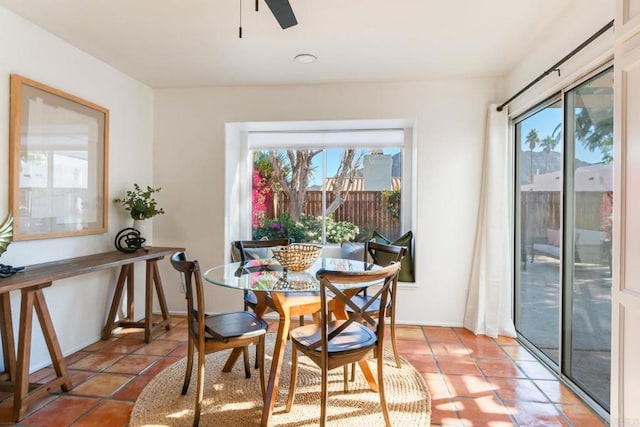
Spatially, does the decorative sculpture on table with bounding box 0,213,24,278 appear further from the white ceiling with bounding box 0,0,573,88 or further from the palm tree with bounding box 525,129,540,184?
the palm tree with bounding box 525,129,540,184

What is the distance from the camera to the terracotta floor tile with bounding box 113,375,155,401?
217 centimetres

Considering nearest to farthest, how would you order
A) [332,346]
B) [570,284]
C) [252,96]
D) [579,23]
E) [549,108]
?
[332,346] → [579,23] → [570,284] → [549,108] → [252,96]

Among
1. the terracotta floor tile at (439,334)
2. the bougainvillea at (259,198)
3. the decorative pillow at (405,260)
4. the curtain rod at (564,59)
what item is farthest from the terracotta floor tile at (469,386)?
the bougainvillea at (259,198)

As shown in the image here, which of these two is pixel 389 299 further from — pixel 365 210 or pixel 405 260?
pixel 365 210

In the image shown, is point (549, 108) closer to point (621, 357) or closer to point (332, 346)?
point (621, 357)

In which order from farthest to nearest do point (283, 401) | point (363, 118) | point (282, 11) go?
point (363, 118)
point (283, 401)
point (282, 11)

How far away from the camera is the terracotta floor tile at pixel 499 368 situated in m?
2.47

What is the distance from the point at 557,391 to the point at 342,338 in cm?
151

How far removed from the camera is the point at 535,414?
1991 millimetres

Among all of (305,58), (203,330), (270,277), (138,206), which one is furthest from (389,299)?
(138,206)

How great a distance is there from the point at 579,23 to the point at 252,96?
2742 millimetres

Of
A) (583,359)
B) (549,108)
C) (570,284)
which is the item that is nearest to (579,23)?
(549,108)

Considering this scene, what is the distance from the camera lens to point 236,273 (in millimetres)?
2350

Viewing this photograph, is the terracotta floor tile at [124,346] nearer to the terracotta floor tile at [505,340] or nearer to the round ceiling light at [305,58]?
the round ceiling light at [305,58]
